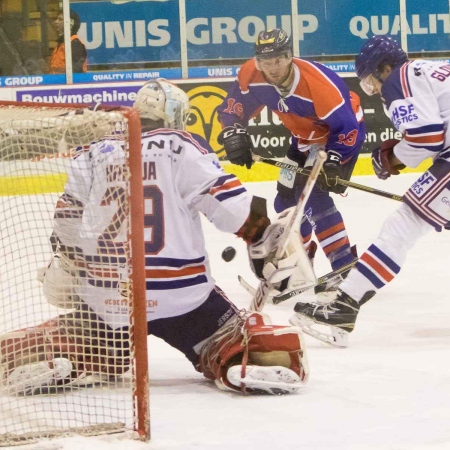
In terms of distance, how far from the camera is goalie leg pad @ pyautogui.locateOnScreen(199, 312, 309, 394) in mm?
2404

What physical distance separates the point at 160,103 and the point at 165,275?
1.41 ft

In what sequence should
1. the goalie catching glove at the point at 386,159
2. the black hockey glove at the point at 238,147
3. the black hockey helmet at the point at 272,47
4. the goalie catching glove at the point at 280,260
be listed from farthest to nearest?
1. the black hockey glove at the point at 238,147
2. the black hockey helmet at the point at 272,47
3. the goalie catching glove at the point at 386,159
4. the goalie catching glove at the point at 280,260

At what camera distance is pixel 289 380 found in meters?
2.41

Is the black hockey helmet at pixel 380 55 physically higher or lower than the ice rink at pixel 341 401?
higher

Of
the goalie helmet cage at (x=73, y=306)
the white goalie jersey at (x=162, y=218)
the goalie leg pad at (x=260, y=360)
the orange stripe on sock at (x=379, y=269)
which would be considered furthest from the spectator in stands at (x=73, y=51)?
the goalie leg pad at (x=260, y=360)

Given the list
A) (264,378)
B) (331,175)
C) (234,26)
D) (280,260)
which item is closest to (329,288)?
(331,175)

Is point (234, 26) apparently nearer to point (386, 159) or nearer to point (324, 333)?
point (386, 159)

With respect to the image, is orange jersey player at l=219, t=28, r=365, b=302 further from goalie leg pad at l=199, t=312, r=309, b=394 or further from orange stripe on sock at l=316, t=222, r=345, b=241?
goalie leg pad at l=199, t=312, r=309, b=394

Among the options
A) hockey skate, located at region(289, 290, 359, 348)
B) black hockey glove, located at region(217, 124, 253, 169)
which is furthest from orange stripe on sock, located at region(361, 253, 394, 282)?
black hockey glove, located at region(217, 124, 253, 169)

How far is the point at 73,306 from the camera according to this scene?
7.76 ft

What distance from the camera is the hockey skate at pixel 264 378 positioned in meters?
2.40

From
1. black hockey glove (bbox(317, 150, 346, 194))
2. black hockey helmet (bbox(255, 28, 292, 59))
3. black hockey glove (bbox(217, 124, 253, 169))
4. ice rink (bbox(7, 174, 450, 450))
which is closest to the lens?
ice rink (bbox(7, 174, 450, 450))

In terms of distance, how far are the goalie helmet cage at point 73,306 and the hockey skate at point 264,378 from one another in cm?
26

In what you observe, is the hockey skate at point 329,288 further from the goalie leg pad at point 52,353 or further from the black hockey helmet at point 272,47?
the goalie leg pad at point 52,353
